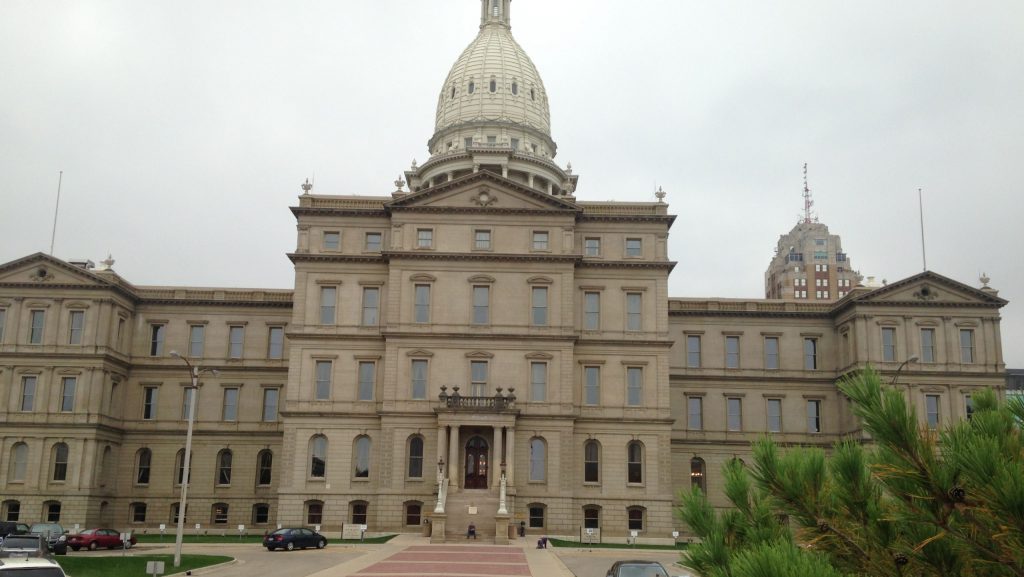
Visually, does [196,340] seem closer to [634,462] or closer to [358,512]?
[358,512]

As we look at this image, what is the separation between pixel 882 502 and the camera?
21.9 feet

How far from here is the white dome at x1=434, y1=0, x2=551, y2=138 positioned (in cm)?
8412

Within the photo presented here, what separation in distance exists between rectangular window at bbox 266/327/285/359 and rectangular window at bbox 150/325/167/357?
810 centimetres

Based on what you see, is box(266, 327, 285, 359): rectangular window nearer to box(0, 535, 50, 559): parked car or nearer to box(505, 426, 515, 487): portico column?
box(505, 426, 515, 487): portico column

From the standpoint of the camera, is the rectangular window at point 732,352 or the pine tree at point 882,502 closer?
the pine tree at point 882,502

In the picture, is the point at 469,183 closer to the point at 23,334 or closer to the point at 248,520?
the point at 248,520

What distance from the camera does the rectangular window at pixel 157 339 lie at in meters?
70.2

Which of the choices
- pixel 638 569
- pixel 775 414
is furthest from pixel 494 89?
pixel 638 569

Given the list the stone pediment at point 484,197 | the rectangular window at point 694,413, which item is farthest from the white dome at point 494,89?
the rectangular window at point 694,413

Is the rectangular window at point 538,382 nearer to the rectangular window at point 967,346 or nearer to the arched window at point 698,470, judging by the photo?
the arched window at point 698,470

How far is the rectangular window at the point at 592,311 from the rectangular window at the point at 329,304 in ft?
55.9

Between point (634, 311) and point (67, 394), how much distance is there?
4055 cm

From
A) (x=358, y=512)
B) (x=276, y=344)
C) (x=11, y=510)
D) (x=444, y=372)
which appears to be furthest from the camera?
(x=276, y=344)

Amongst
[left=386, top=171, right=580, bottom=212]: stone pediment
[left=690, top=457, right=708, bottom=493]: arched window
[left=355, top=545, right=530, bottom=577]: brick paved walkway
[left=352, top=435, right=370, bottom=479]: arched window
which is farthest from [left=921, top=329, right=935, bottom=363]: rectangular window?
[left=352, top=435, right=370, bottom=479]: arched window
